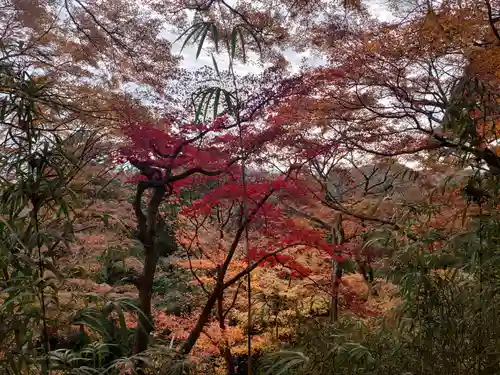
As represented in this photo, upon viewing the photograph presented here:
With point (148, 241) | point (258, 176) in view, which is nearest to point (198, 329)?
point (148, 241)

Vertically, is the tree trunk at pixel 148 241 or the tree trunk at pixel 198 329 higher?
the tree trunk at pixel 148 241

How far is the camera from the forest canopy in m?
1.50

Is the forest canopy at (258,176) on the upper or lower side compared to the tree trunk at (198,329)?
upper

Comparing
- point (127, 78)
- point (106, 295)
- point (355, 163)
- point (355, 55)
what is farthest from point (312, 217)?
point (106, 295)

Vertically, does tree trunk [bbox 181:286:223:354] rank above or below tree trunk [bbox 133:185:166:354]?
below

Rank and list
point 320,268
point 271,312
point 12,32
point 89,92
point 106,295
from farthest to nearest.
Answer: point 320,268, point 271,312, point 89,92, point 12,32, point 106,295

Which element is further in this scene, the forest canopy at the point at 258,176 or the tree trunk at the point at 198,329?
the tree trunk at the point at 198,329

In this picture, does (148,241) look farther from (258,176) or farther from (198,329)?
(258,176)

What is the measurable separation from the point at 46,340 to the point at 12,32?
407cm

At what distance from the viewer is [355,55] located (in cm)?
460

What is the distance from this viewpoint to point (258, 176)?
232 inches

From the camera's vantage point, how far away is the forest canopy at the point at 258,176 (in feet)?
4.92

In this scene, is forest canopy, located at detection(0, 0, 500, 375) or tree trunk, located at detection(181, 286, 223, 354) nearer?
forest canopy, located at detection(0, 0, 500, 375)

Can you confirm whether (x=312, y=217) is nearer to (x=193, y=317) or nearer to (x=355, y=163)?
(x=355, y=163)
